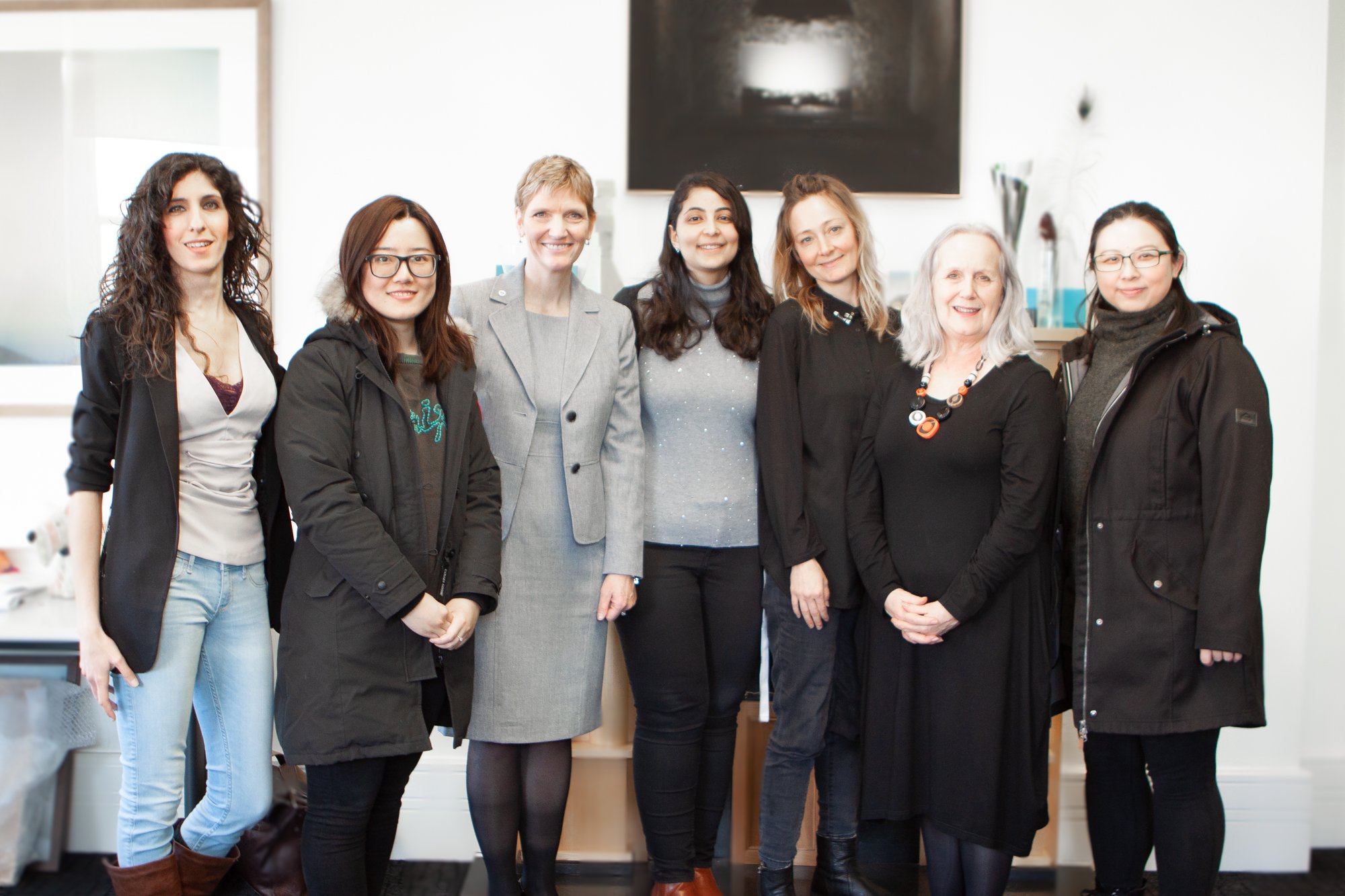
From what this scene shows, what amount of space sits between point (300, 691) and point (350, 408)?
0.50 meters

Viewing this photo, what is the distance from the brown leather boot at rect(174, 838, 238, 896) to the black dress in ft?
4.66

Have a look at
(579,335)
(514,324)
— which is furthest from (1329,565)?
(514,324)

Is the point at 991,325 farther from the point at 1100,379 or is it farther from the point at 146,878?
the point at 146,878

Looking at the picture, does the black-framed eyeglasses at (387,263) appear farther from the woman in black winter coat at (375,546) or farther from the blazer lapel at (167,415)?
the blazer lapel at (167,415)

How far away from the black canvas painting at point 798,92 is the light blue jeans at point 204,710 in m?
1.59

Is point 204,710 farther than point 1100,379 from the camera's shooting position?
No

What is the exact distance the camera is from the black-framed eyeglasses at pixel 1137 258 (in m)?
1.90

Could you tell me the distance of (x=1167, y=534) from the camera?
185 cm

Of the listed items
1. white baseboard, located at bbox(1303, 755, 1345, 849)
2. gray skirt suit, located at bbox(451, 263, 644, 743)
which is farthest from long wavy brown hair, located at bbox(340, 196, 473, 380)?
white baseboard, located at bbox(1303, 755, 1345, 849)

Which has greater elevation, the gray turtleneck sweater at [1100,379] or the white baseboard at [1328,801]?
the gray turtleneck sweater at [1100,379]

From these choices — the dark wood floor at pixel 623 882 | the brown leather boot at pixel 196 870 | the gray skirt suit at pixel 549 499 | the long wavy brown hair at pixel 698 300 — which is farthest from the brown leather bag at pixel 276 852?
the long wavy brown hair at pixel 698 300

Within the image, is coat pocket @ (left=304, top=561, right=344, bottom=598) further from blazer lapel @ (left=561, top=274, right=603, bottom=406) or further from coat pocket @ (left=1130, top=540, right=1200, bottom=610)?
coat pocket @ (left=1130, top=540, right=1200, bottom=610)

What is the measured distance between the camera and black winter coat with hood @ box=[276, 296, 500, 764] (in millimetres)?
1597

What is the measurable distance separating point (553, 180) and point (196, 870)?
1.64 metres
